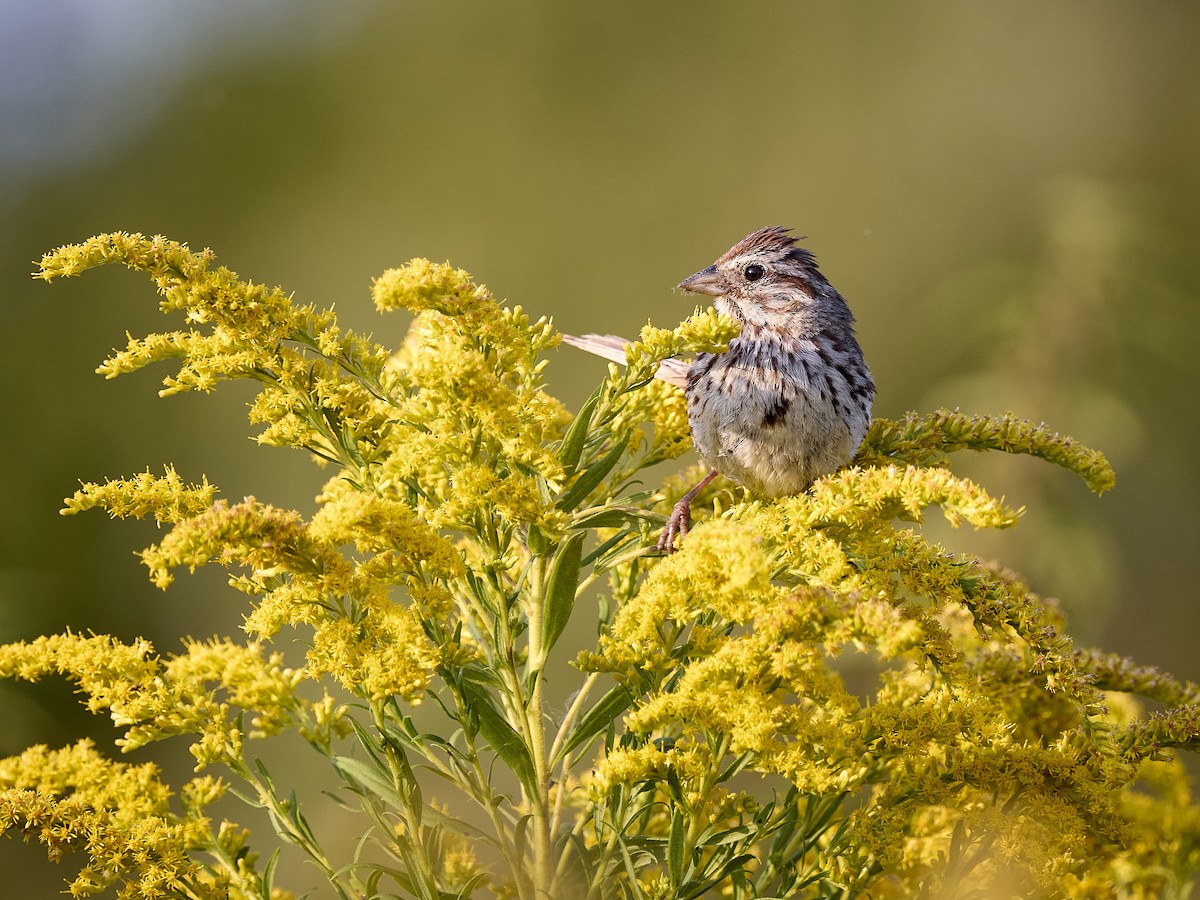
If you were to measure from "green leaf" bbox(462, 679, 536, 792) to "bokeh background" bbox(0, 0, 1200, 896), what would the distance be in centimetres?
201

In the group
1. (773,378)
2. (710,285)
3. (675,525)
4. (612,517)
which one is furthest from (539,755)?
(710,285)

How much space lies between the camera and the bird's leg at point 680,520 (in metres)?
1.58

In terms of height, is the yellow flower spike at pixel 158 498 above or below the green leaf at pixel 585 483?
below

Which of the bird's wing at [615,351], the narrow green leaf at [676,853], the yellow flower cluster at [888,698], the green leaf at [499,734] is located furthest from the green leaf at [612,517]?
the bird's wing at [615,351]

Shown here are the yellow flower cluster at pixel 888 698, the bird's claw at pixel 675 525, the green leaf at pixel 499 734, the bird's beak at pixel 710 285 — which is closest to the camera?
the yellow flower cluster at pixel 888 698

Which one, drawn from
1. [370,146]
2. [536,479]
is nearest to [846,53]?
[370,146]

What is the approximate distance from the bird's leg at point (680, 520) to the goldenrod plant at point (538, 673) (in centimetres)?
9

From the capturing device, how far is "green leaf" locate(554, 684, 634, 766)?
144 cm

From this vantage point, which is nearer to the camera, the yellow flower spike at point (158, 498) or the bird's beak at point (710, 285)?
the yellow flower spike at point (158, 498)

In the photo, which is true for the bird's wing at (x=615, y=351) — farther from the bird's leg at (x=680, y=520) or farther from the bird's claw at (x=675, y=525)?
the bird's claw at (x=675, y=525)

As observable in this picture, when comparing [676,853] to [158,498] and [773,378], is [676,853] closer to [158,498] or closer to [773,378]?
[158,498]

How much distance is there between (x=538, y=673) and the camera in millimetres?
1442

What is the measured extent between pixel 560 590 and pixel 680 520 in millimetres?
334

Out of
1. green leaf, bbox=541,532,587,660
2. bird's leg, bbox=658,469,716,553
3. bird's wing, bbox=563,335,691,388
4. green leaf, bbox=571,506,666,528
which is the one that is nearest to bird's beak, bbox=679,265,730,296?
bird's wing, bbox=563,335,691,388
